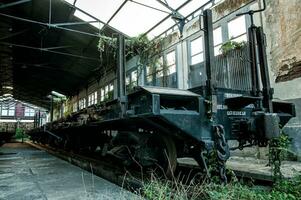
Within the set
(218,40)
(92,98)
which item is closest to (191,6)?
(218,40)

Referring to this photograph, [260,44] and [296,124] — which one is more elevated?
[260,44]

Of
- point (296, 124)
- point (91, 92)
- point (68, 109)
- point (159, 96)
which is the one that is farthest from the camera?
point (68, 109)

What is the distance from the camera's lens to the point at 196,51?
10820mm

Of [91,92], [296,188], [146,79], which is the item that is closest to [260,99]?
[296,188]

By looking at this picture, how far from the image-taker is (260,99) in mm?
3469

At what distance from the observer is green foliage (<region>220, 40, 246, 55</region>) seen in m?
8.33

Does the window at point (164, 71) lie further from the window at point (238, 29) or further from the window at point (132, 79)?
the window at point (238, 29)

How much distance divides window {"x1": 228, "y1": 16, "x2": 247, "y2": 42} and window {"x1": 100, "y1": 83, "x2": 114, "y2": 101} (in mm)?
10867

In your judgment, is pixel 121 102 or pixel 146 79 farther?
pixel 146 79

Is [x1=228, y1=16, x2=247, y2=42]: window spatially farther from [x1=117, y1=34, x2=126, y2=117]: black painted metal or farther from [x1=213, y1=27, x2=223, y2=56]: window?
[x1=117, y1=34, x2=126, y2=117]: black painted metal

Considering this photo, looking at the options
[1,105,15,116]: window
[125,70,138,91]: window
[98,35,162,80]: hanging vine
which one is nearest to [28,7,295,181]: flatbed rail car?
[98,35,162,80]: hanging vine

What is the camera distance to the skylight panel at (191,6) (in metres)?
10.1

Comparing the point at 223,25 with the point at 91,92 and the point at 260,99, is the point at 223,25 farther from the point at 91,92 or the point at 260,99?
the point at 91,92

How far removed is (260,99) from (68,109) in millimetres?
31429
